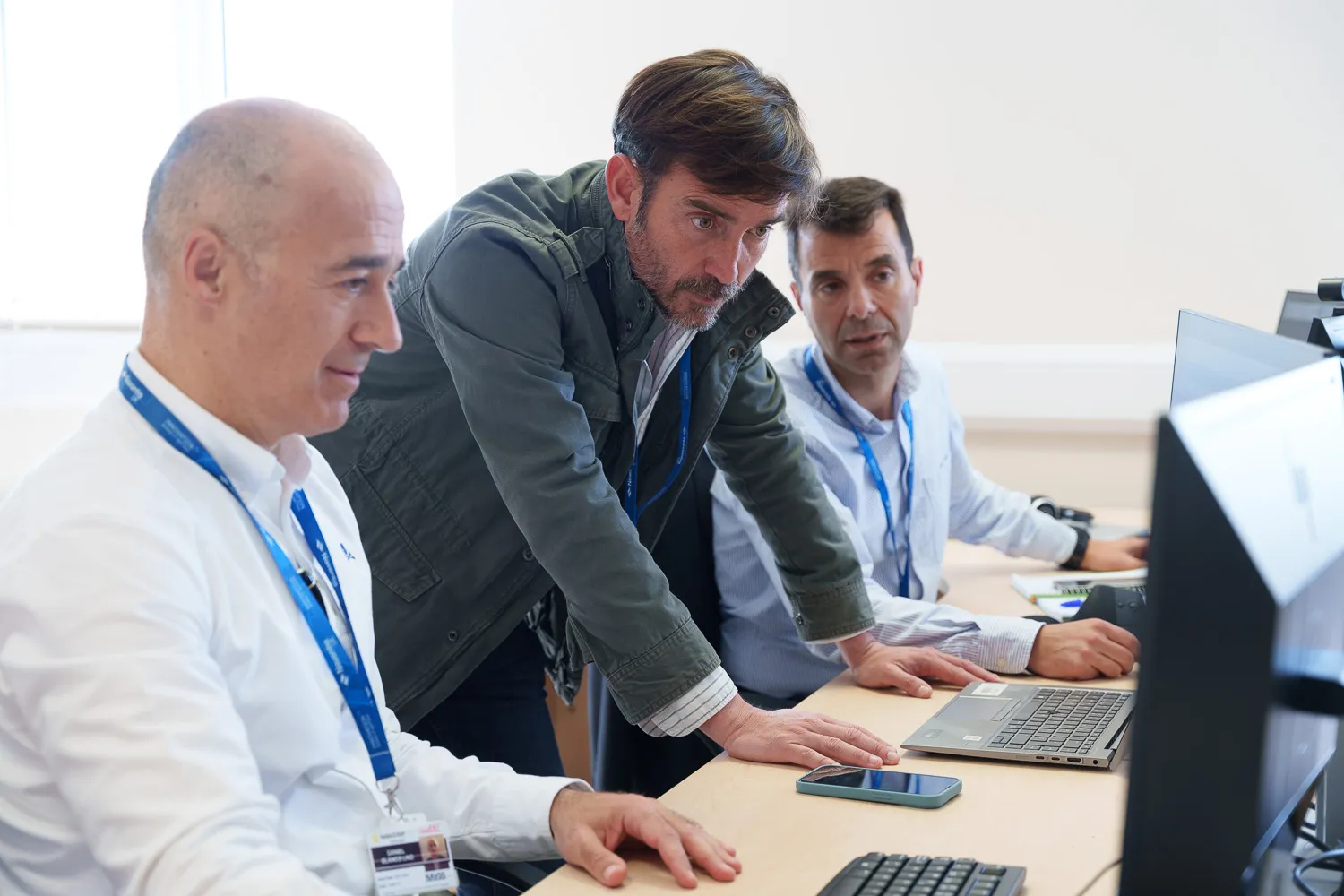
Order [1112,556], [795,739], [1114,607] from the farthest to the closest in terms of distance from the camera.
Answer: [1112,556]
[1114,607]
[795,739]

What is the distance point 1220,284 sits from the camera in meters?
3.20

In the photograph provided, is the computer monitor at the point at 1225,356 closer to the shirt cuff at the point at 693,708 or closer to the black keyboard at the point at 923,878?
the black keyboard at the point at 923,878

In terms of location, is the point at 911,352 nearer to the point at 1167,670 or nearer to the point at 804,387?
Answer: the point at 804,387

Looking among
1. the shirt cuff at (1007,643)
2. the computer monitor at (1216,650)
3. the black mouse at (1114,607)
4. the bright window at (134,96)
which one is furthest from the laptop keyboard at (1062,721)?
the bright window at (134,96)

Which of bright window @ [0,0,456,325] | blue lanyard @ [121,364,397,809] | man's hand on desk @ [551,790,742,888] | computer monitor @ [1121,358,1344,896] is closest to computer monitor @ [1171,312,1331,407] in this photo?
computer monitor @ [1121,358,1344,896]

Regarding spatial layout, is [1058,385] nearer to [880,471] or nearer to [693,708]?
[880,471]

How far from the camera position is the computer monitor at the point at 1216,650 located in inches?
27.4

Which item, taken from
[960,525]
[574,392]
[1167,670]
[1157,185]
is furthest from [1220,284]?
[1167,670]

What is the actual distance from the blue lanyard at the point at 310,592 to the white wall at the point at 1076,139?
8.10 ft

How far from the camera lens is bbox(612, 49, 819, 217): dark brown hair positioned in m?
1.51

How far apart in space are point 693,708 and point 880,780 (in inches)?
8.7

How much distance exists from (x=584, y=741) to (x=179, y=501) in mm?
1984

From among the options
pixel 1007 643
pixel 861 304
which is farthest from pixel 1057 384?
pixel 1007 643

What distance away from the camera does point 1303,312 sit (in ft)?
5.85
